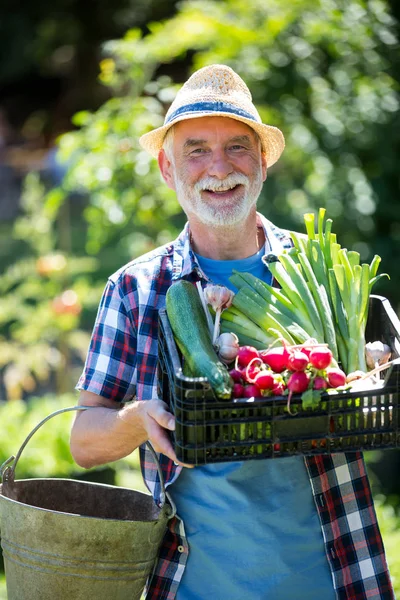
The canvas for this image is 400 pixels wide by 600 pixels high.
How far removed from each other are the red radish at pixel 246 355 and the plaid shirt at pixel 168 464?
482mm

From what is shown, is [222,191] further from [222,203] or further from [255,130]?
[255,130]

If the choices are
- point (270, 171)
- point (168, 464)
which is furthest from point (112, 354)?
point (270, 171)

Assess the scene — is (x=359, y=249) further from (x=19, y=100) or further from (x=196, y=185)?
(x=19, y=100)

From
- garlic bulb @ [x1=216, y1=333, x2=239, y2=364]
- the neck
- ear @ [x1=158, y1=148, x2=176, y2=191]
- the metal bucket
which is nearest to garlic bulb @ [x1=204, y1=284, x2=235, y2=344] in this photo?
garlic bulb @ [x1=216, y1=333, x2=239, y2=364]

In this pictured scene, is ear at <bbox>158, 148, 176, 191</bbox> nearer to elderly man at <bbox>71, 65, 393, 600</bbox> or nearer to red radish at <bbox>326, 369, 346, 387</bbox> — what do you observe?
elderly man at <bbox>71, 65, 393, 600</bbox>

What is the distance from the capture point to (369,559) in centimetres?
259

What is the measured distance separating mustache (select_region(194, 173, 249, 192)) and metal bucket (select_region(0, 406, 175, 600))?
798mm

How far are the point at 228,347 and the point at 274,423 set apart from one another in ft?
0.81

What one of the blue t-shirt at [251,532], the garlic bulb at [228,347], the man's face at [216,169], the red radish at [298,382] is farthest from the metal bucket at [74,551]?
the man's face at [216,169]

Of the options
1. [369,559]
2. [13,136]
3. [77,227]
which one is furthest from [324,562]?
[13,136]

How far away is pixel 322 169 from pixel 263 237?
10.7 feet

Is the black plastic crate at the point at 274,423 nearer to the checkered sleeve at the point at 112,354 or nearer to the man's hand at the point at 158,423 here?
the man's hand at the point at 158,423

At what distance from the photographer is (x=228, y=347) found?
2.24 m

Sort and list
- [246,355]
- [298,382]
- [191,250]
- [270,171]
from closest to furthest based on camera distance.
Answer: [298,382] < [246,355] < [191,250] < [270,171]
